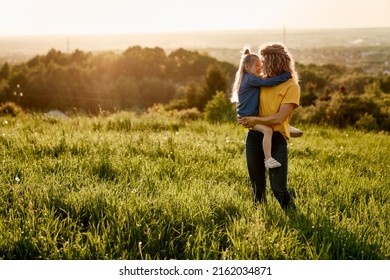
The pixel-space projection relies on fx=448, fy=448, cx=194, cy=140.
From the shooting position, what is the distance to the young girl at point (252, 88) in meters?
3.95

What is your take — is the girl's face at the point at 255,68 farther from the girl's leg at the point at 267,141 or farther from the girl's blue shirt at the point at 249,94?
the girl's leg at the point at 267,141

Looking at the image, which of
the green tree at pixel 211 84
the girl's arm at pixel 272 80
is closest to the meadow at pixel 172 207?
the girl's arm at pixel 272 80

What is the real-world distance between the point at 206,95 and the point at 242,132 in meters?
40.1

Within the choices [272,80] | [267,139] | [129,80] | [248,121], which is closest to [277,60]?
[272,80]

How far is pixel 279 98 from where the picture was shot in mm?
4008

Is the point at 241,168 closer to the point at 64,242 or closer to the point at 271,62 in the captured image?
the point at 271,62

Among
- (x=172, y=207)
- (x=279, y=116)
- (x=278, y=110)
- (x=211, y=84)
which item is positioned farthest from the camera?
(x=211, y=84)

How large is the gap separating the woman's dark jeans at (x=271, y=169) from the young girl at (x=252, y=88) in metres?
0.09

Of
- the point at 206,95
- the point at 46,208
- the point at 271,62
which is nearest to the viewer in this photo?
the point at 46,208

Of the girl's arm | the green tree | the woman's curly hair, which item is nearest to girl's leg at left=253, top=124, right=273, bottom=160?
the girl's arm

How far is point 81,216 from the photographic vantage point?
3734 mm

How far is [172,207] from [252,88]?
4.27 feet

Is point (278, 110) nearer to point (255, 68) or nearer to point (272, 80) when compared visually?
point (272, 80)

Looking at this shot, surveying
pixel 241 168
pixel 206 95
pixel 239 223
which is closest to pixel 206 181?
pixel 241 168
